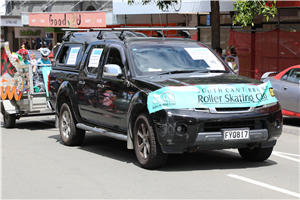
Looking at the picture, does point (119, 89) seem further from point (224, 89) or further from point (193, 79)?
point (224, 89)

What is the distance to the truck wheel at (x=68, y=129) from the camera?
9.31 meters

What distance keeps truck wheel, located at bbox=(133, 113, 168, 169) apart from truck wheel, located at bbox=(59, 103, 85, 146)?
2.30 metres

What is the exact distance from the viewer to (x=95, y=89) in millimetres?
8469

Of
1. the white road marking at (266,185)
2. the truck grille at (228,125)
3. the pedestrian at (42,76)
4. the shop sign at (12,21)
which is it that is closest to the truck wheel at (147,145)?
the truck grille at (228,125)

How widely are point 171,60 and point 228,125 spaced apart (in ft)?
5.45

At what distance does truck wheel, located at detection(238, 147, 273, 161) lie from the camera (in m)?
7.48

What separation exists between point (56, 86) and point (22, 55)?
142 inches

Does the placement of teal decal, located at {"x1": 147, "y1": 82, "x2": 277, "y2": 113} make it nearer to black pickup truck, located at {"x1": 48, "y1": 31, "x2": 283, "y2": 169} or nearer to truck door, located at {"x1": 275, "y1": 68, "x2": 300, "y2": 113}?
black pickup truck, located at {"x1": 48, "y1": 31, "x2": 283, "y2": 169}

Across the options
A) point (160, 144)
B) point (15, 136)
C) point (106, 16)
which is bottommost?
point (15, 136)

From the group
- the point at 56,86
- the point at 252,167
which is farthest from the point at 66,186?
the point at 56,86

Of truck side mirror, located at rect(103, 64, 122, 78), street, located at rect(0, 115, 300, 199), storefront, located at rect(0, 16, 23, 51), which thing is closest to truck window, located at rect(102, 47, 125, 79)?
truck side mirror, located at rect(103, 64, 122, 78)

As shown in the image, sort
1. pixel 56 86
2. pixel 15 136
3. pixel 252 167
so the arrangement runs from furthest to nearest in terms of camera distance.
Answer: pixel 15 136 → pixel 56 86 → pixel 252 167

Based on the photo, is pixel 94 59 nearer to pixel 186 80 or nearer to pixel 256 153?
pixel 186 80

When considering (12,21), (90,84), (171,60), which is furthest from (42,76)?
(12,21)
